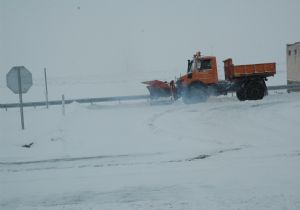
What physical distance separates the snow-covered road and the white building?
65.2ft

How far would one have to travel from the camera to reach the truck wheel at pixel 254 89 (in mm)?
17406

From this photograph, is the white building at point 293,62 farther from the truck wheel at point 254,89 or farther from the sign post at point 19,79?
the sign post at point 19,79

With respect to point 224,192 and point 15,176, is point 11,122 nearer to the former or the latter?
point 15,176

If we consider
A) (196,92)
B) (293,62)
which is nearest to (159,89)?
(196,92)

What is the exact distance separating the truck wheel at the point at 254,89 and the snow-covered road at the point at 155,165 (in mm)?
6105

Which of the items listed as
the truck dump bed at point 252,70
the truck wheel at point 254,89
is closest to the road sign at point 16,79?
the truck dump bed at point 252,70

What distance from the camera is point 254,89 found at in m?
17.4

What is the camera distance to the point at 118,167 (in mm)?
6250

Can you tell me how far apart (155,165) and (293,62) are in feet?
91.1

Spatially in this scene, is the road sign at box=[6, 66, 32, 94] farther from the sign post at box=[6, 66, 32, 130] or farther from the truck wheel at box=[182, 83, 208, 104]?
the truck wheel at box=[182, 83, 208, 104]

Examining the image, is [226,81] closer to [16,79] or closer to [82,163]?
[16,79]

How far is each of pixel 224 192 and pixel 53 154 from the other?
5.00 metres

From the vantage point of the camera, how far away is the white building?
28688mm

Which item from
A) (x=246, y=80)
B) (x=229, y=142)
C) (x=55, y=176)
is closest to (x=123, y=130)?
(x=229, y=142)
